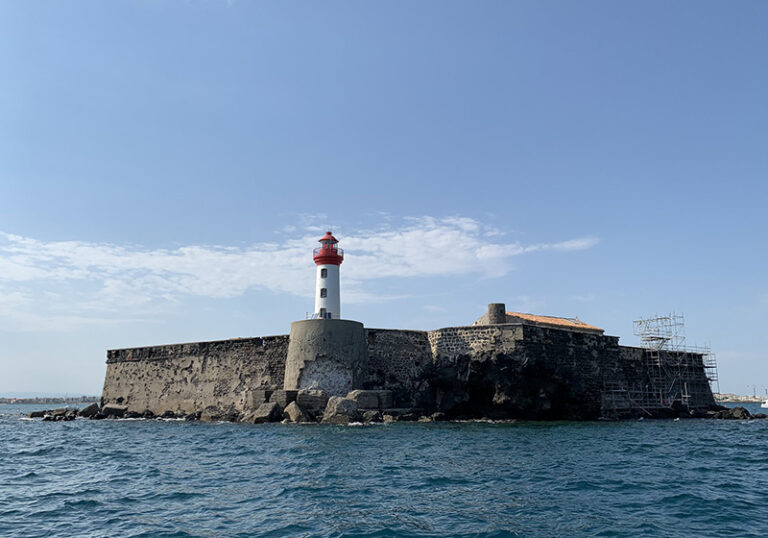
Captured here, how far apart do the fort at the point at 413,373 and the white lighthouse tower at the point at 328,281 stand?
0.06 meters

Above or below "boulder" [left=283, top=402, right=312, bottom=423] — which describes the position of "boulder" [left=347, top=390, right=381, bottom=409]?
above

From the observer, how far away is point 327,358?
27.7 m

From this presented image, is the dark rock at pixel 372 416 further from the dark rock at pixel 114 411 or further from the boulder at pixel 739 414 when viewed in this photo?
the boulder at pixel 739 414

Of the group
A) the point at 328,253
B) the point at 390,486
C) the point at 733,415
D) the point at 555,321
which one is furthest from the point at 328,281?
the point at 733,415

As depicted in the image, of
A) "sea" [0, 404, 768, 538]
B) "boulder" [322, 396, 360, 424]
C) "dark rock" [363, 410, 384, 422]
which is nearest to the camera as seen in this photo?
"sea" [0, 404, 768, 538]

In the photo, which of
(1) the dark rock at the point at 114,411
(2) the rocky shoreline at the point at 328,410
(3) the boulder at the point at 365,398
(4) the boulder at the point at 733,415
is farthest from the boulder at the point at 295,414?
(4) the boulder at the point at 733,415

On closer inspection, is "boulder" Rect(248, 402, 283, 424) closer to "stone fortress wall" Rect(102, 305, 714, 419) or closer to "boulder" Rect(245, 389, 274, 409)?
"boulder" Rect(245, 389, 274, 409)

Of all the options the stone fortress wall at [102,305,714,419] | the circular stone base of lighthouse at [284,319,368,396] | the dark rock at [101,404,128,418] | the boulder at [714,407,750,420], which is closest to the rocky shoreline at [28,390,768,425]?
the stone fortress wall at [102,305,714,419]

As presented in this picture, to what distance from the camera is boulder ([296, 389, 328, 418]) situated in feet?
85.9

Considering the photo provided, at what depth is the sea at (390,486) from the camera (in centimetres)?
876

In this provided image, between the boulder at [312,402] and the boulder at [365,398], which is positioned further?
the boulder at [312,402]

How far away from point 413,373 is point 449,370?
2224mm

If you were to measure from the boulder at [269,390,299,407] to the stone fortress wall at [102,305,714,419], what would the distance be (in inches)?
32.1

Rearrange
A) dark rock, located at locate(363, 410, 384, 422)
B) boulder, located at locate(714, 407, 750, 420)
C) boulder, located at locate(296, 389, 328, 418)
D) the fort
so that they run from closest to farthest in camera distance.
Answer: dark rock, located at locate(363, 410, 384, 422), boulder, located at locate(296, 389, 328, 418), the fort, boulder, located at locate(714, 407, 750, 420)
